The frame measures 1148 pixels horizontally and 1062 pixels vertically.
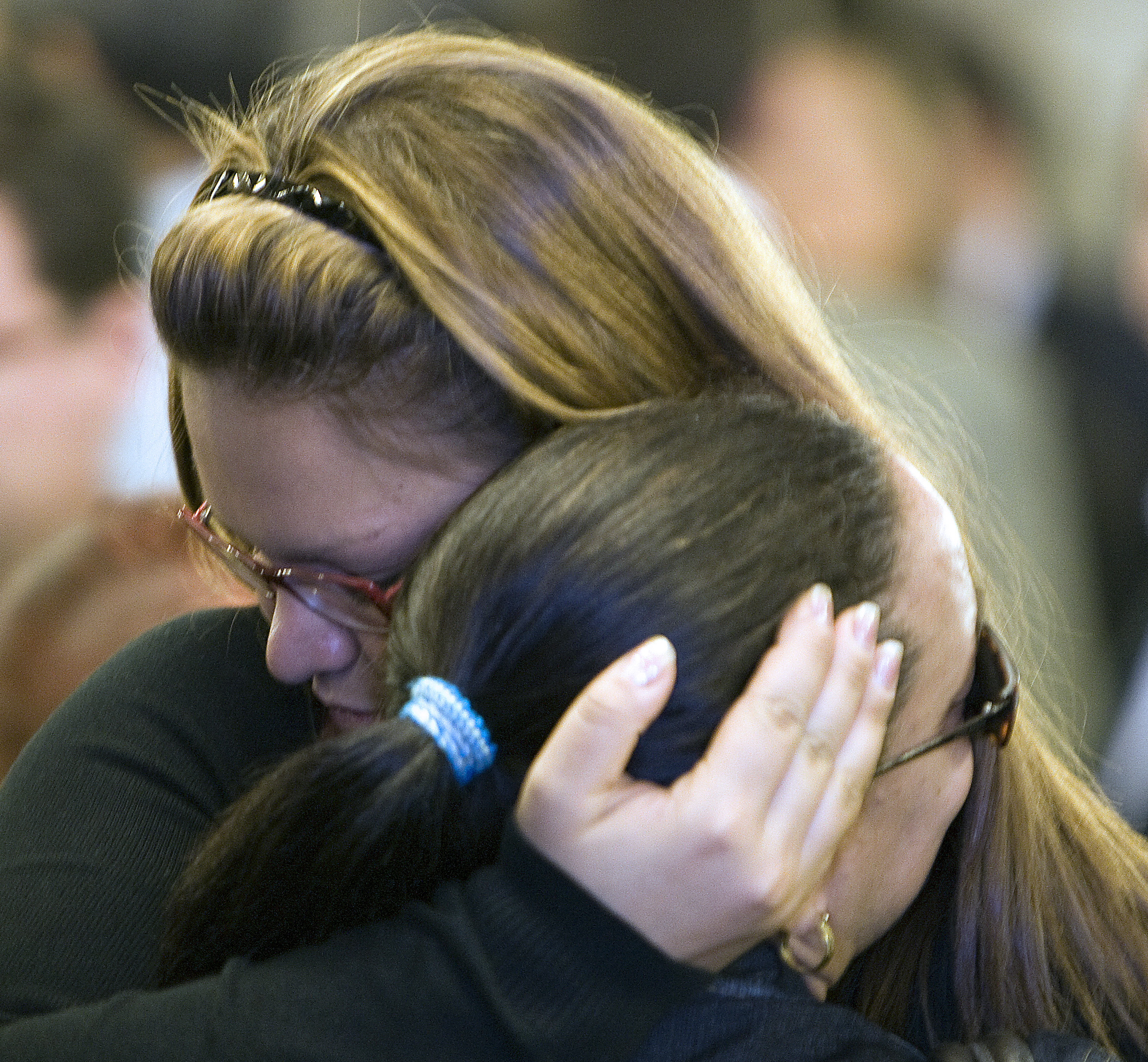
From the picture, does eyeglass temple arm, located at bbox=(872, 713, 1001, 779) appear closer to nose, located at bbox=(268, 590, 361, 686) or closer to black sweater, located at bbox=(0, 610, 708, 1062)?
black sweater, located at bbox=(0, 610, 708, 1062)

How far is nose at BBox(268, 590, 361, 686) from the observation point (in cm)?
113

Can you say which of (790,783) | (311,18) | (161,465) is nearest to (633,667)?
(790,783)

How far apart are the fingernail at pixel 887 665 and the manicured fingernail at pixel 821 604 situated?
2.4 inches

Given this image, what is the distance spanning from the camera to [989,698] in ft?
3.57

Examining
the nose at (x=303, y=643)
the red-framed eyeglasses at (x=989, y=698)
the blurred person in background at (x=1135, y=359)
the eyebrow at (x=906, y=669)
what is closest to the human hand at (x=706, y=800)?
the eyebrow at (x=906, y=669)

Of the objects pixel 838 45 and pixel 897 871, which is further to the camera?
pixel 838 45

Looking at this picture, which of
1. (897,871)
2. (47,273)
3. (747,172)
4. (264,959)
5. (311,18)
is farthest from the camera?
(747,172)

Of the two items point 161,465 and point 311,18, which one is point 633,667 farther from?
point 311,18

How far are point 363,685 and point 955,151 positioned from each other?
239cm

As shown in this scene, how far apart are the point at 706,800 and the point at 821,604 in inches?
6.1

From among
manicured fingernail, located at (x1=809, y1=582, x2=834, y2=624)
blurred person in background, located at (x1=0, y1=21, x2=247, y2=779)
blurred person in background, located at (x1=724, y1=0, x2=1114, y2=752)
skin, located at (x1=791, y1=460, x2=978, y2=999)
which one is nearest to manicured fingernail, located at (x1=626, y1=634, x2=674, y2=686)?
manicured fingernail, located at (x1=809, y1=582, x2=834, y2=624)

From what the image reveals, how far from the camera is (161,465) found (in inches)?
89.6

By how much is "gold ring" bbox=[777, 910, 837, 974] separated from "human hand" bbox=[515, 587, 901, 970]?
108 mm

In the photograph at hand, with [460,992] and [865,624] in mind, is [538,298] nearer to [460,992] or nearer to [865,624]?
[865,624]
